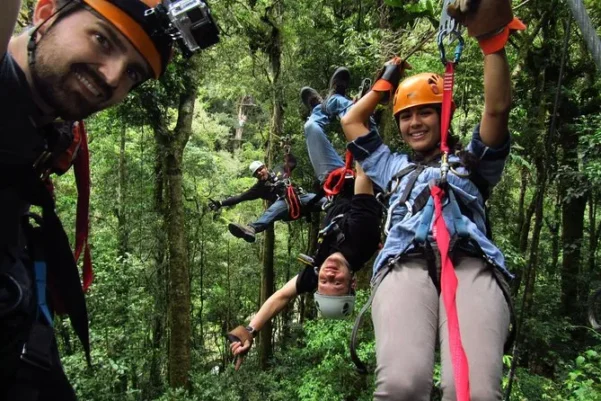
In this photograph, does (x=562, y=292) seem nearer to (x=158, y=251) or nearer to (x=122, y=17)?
(x=158, y=251)

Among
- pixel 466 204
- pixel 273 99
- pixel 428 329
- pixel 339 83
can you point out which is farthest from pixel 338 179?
pixel 273 99

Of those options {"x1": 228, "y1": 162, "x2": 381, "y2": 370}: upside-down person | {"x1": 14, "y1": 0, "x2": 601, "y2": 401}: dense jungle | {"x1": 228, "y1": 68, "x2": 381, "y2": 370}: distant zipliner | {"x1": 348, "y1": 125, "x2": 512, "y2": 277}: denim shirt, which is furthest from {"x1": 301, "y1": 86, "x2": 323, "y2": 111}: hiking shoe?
{"x1": 348, "y1": 125, "x2": 512, "y2": 277}: denim shirt

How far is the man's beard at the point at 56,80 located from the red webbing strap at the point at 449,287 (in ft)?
3.98

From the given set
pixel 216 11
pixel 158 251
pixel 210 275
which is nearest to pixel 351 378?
pixel 158 251

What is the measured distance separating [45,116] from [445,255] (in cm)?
131

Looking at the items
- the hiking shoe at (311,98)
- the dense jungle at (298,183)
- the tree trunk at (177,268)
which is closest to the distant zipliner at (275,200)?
the dense jungle at (298,183)

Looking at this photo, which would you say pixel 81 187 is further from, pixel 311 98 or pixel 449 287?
pixel 311 98

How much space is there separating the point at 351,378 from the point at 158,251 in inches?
178

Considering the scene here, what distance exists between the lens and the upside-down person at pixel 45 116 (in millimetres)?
1005

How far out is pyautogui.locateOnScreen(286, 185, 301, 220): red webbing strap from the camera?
6211 mm

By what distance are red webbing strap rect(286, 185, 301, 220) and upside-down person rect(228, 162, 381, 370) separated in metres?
2.60

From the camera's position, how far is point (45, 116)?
44.3 inches

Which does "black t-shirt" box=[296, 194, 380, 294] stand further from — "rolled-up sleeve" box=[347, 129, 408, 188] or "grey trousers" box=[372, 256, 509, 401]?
"grey trousers" box=[372, 256, 509, 401]

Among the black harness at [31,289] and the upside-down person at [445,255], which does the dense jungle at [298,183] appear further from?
the black harness at [31,289]
